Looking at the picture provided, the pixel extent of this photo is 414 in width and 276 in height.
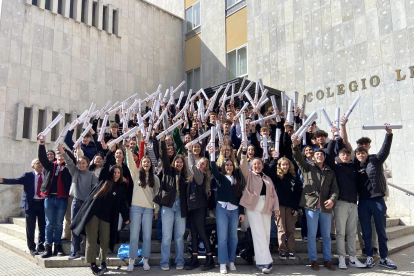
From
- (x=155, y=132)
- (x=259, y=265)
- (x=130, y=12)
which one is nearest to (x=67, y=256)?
(x=155, y=132)

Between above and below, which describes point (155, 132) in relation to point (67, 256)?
above

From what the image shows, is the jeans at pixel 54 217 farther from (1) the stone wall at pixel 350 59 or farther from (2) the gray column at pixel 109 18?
(2) the gray column at pixel 109 18

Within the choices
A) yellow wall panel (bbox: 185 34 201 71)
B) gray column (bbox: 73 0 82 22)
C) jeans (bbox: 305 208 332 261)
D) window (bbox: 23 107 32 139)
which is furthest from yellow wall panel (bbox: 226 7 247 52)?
jeans (bbox: 305 208 332 261)

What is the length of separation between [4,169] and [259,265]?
11055 mm

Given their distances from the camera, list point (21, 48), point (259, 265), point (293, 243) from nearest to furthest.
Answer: point (259, 265)
point (293, 243)
point (21, 48)

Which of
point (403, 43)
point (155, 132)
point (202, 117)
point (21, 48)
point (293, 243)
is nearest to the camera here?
point (293, 243)

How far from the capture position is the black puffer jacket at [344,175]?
5.65 metres

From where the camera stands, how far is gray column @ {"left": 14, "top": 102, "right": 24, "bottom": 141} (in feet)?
42.7

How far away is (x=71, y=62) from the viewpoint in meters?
15.0

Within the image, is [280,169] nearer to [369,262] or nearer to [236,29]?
[369,262]

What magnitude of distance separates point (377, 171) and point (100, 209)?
4647 mm

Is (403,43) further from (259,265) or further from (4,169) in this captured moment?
(4,169)

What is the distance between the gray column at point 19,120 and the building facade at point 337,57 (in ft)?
28.8

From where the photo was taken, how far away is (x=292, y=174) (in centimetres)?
606
